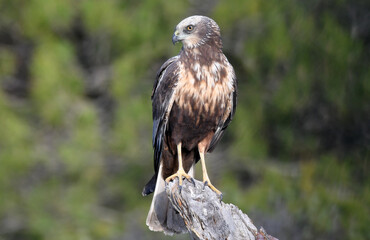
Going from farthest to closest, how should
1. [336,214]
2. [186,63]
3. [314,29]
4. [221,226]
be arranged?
[314,29], [336,214], [186,63], [221,226]

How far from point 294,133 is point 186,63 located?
4.37m

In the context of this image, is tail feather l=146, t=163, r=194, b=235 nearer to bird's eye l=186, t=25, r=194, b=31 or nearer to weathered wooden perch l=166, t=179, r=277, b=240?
weathered wooden perch l=166, t=179, r=277, b=240

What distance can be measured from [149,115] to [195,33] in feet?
15.5

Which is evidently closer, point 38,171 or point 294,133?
point 294,133

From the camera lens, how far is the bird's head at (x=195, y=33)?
503cm

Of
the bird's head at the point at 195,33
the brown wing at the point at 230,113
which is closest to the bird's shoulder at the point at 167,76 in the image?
the bird's head at the point at 195,33

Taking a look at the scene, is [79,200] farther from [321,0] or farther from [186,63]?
[186,63]

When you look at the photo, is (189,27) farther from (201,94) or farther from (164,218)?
(164,218)

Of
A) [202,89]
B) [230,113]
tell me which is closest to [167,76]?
[202,89]

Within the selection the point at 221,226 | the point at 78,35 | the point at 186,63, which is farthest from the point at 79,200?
the point at 221,226

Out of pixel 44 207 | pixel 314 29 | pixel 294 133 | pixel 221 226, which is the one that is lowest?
pixel 221 226

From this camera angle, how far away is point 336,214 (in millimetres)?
8094

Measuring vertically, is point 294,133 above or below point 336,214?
above

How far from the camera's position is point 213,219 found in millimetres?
4176
